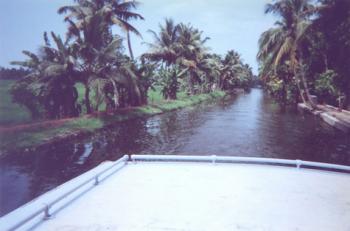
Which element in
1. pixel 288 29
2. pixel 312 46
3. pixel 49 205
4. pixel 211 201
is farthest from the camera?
pixel 288 29

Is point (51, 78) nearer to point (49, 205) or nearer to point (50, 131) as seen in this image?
point (50, 131)

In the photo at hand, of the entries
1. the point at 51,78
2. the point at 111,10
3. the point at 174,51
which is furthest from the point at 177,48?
the point at 51,78

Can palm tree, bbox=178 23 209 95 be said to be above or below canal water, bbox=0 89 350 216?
above

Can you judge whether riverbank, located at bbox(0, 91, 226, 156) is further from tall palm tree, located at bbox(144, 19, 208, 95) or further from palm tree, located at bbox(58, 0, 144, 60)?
tall palm tree, located at bbox(144, 19, 208, 95)

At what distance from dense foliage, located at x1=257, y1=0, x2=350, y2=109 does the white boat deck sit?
12.9 meters

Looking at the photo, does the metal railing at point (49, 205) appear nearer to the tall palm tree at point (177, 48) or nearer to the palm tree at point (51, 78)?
the palm tree at point (51, 78)

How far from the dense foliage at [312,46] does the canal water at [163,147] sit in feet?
13.7

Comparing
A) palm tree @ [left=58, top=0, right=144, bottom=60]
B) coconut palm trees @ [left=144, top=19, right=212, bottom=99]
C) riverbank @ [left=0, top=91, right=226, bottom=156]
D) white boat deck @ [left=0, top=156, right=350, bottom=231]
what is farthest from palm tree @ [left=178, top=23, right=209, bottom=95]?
white boat deck @ [left=0, top=156, right=350, bottom=231]

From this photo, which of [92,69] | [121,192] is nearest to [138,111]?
[92,69]

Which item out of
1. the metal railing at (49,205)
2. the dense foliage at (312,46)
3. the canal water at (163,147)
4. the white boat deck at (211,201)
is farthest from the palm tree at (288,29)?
the metal railing at (49,205)

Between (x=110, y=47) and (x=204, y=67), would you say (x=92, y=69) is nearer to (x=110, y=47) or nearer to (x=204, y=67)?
(x=110, y=47)

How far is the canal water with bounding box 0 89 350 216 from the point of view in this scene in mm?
7264

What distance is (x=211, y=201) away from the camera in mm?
3115

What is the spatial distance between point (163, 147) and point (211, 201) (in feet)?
26.1
